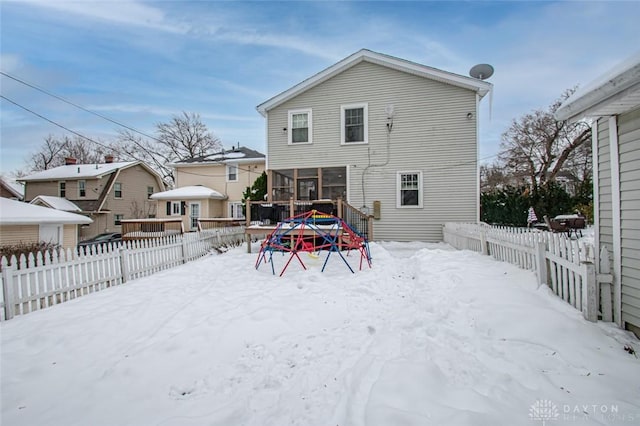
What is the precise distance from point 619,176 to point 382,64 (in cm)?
1125

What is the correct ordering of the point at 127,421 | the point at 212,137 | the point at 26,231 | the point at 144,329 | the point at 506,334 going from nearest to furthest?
the point at 127,421 → the point at 506,334 → the point at 144,329 → the point at 26,231 → the point at 212,137

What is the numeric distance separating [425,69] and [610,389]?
12.6 m

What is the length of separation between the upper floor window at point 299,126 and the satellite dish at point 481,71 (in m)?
7.67

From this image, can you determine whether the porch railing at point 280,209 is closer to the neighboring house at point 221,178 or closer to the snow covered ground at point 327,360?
the snow covered ground at point 327,360

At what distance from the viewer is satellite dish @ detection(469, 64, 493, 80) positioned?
12380 mm

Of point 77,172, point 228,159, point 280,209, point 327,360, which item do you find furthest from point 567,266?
point 77,172

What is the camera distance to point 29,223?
1312 cm

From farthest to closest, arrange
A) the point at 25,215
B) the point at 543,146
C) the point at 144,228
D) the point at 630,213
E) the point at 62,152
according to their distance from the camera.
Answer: the point at 62,152
the point at 543,146
the point at 144,228
the point at 25,215
the point at 630,213

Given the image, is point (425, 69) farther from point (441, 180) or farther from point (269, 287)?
point (269, 287)

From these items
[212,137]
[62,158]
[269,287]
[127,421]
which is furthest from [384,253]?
[62,158]

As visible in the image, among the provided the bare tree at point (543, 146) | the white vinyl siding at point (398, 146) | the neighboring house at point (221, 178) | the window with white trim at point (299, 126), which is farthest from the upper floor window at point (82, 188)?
the bare tree at point (543, 146)

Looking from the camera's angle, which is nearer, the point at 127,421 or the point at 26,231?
the point at 127,421

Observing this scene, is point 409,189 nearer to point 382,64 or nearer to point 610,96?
point 382,64

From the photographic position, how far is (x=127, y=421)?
220cm
